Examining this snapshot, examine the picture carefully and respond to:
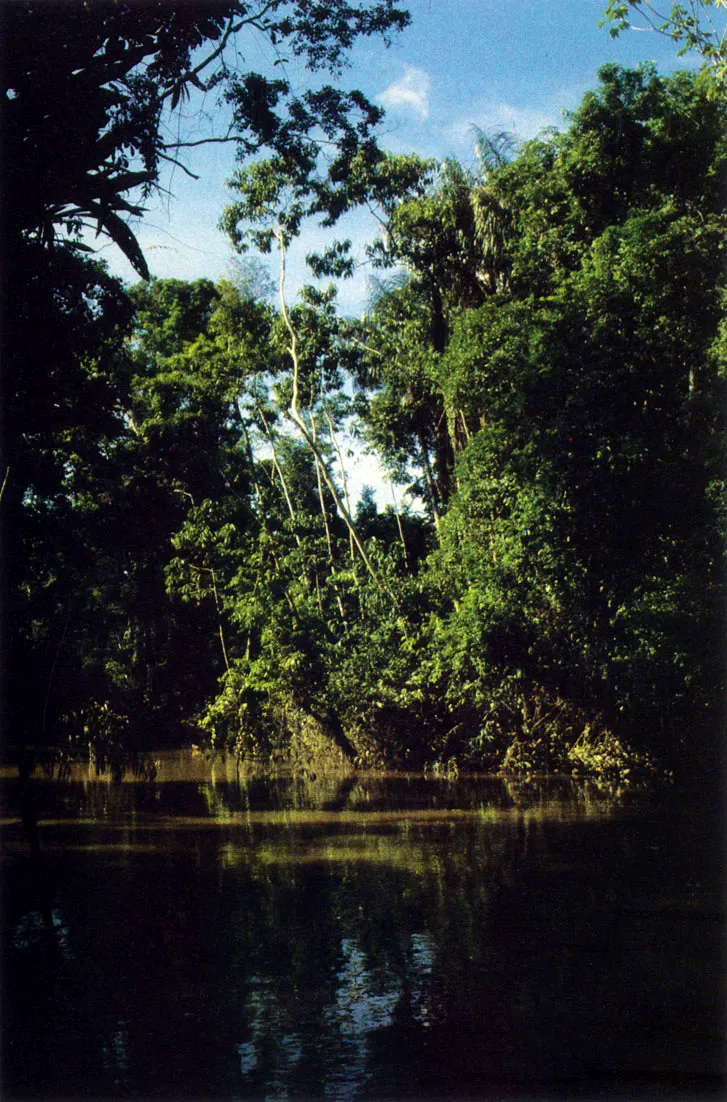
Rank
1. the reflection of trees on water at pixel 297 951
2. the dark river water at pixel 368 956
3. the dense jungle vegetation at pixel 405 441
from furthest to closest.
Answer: the dense jungle vegetation at pixel 405 441 < the reflection of trees on water at pixel 297 951 < the dark river water at pixel 368 956

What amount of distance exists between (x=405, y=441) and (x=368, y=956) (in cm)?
1662

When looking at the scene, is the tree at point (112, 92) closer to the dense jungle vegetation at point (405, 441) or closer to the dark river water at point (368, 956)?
the dense jungle vegetation at point (405, 441)

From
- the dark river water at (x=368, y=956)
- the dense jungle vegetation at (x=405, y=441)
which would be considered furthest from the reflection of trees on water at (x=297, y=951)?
the dense jungle vegetation at (x=405, y=441)

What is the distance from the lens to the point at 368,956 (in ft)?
23.1

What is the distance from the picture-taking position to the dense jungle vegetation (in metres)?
10.0

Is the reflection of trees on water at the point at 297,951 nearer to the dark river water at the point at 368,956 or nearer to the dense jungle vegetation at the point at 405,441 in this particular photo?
the dark river water at the point at 368,956

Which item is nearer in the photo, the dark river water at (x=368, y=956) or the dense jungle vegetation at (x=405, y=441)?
the dark river water at (x=368, y=956)

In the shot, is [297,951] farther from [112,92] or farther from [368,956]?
[112,92]

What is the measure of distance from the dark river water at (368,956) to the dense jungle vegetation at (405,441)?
235cm

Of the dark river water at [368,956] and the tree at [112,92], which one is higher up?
the tree at [112,92]

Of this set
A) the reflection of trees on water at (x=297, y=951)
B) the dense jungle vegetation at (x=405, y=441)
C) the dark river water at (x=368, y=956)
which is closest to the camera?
the dark river water at (x=368, y=956)

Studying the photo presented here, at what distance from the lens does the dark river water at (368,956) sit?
5059 millimetres

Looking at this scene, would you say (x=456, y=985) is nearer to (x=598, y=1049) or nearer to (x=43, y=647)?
(x=598, y=1049)

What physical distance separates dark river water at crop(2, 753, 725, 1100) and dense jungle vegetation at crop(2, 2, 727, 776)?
2353 millimetres
